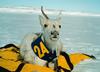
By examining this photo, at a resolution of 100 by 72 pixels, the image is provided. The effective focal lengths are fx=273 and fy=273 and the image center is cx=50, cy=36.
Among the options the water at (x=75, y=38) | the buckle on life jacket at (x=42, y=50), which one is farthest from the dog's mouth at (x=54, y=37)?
the water at (x=75, y=38)

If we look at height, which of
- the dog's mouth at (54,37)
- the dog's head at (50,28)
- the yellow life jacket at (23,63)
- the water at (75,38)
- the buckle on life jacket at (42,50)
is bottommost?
the water at (75,38)

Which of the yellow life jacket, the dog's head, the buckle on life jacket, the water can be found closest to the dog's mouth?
the dog's head

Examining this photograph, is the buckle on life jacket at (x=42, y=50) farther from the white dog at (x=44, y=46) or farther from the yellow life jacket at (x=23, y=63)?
the yellow life jacket at (x=23, y=63)

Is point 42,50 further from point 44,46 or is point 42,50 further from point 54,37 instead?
point 54,37

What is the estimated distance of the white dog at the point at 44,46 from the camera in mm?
3700

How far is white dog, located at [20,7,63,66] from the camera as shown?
3.70m

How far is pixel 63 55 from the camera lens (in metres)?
4.26

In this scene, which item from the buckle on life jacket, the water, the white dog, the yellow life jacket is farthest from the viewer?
the water

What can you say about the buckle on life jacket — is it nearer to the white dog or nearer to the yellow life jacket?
the white dog

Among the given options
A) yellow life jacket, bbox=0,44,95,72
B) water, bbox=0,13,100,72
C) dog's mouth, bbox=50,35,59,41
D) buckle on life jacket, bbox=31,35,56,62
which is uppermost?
dog's mouth, bbox=50,35,59,41

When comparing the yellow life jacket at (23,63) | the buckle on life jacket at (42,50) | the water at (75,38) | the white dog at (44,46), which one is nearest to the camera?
the yellow life jacket at (23,63)

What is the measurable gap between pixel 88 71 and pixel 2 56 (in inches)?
63.1

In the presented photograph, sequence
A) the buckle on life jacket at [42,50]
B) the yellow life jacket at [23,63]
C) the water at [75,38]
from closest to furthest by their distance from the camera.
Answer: the yellow life jacket at [23,63] → the buckle on life jacket at [42,50] → the water at [75,38]

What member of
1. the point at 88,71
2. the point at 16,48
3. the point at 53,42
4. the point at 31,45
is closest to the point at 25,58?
the point at 31,45
